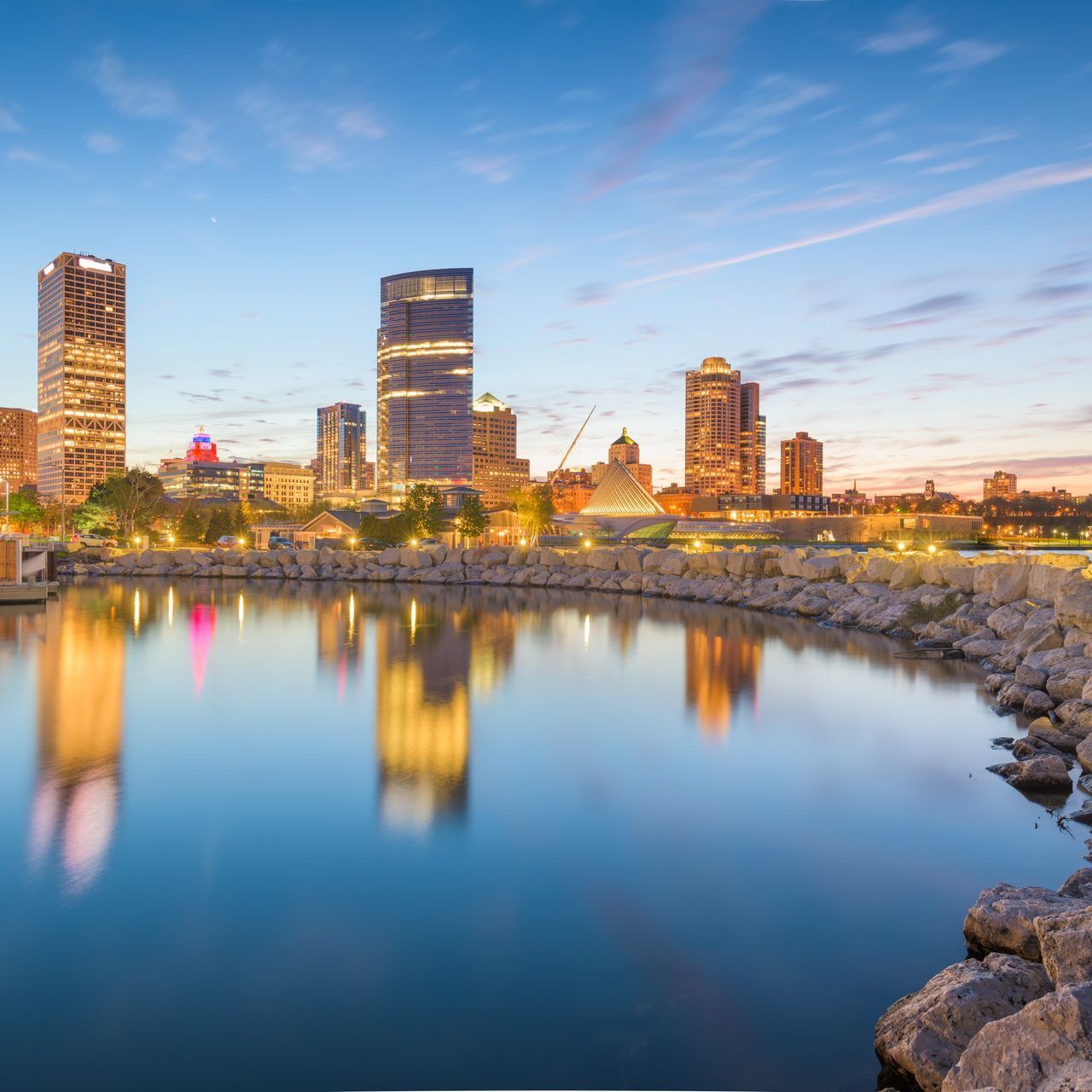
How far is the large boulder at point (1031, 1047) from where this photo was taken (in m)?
3.05

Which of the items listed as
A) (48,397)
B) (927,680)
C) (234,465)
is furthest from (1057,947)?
(48,397)

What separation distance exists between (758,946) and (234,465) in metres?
206

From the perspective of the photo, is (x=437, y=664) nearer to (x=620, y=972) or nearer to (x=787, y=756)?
(x=787, y=756)

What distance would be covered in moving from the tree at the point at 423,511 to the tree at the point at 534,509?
7.83 meters

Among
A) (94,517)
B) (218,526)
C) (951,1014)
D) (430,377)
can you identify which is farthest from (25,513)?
(430,377)

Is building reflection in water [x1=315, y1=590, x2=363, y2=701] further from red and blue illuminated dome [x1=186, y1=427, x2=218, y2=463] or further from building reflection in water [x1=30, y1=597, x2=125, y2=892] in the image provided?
red and blue illuminated dome [x1=186, y1=427, x2=218, y2=463]

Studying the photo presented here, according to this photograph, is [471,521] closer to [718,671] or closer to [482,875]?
[718,671]

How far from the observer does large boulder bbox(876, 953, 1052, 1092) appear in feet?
12.4

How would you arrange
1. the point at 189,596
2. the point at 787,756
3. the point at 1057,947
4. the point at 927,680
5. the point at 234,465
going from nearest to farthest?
the point at 1057,947 → the point at 787,756 → the point at 927,680 → the point at 189,596 → the point at 234,465

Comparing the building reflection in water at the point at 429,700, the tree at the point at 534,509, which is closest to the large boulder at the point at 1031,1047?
the building reflection in water at the point at 429,700

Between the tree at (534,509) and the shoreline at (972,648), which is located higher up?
the tree at (534,509)

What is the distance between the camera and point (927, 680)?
1505 cm

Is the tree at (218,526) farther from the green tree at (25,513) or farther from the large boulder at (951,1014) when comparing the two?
the large boulder at (951,1014)

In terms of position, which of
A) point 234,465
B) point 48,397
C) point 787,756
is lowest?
point 787,756
